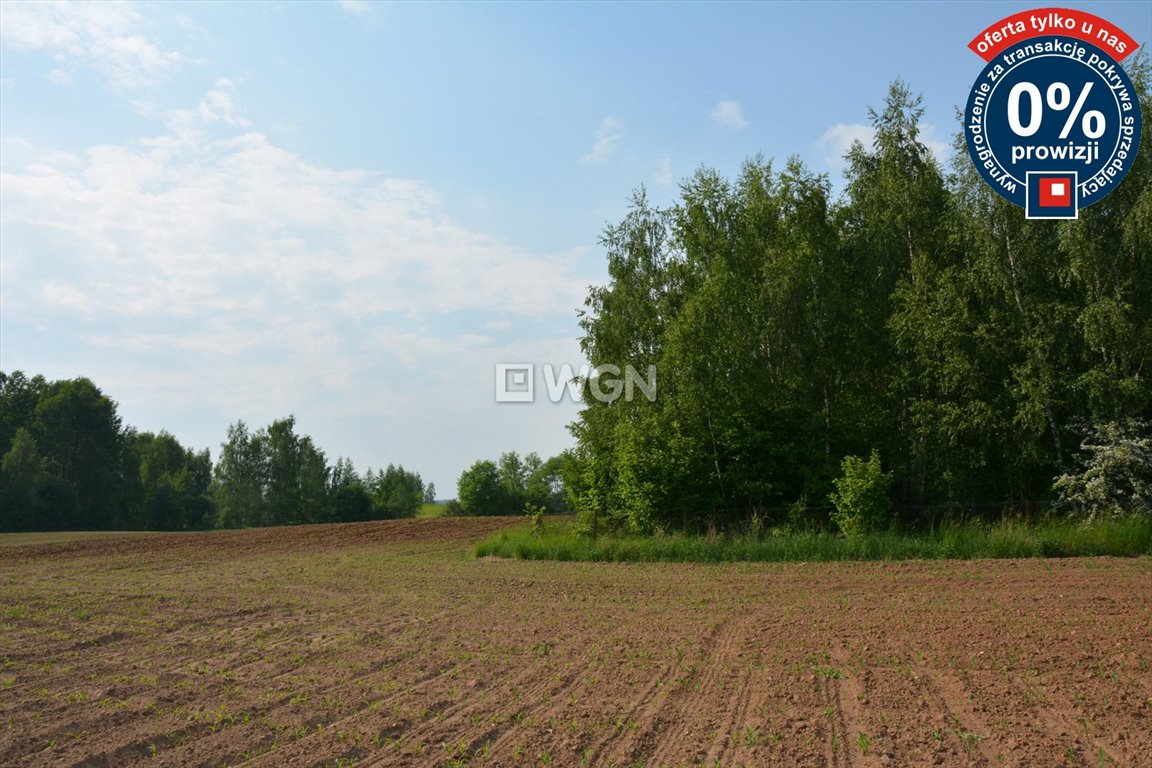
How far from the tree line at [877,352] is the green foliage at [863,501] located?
6 cm

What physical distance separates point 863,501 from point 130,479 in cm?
6189

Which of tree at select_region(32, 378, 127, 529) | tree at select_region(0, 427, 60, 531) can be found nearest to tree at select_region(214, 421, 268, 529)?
tree at select_region(32, 378, 127, 529)

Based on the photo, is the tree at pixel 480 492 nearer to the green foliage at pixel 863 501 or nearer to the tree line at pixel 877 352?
the tree line at pixel 877 352

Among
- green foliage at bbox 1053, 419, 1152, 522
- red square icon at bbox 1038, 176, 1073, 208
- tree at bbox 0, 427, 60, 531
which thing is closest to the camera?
red square icon at bbox 1038, 176, 1073, 208

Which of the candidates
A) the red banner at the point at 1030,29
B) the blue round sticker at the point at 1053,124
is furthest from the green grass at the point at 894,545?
the red banner at the point at 1030,29

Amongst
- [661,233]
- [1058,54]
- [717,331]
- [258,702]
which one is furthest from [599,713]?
[661,233]

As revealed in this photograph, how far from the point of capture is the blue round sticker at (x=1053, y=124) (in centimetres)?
1669

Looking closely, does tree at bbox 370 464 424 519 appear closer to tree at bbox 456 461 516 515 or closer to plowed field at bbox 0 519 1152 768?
tree at bbox 456 461 516 515

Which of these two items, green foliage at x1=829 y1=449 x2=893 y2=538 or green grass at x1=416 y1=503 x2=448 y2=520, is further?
green grass at x1=416 y1=503 x2=448 y2=520

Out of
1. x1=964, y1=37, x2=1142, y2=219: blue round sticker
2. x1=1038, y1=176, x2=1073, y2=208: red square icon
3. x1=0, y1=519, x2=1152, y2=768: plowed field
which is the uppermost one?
x1=964, y1=37, x2=1142, y2=219: blue round sticker

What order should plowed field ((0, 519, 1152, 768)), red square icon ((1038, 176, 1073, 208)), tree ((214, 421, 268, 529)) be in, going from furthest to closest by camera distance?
tree ((214, 421, 268, 529)), red square icon ((1038, 176, 1073, 208)), plowed field ((0, 519, 1152, 768))

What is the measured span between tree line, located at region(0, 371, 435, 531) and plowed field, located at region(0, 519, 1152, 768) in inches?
1702

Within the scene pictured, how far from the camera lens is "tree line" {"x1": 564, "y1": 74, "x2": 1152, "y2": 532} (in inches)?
840

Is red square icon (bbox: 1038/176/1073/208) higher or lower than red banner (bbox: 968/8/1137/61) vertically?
lower
